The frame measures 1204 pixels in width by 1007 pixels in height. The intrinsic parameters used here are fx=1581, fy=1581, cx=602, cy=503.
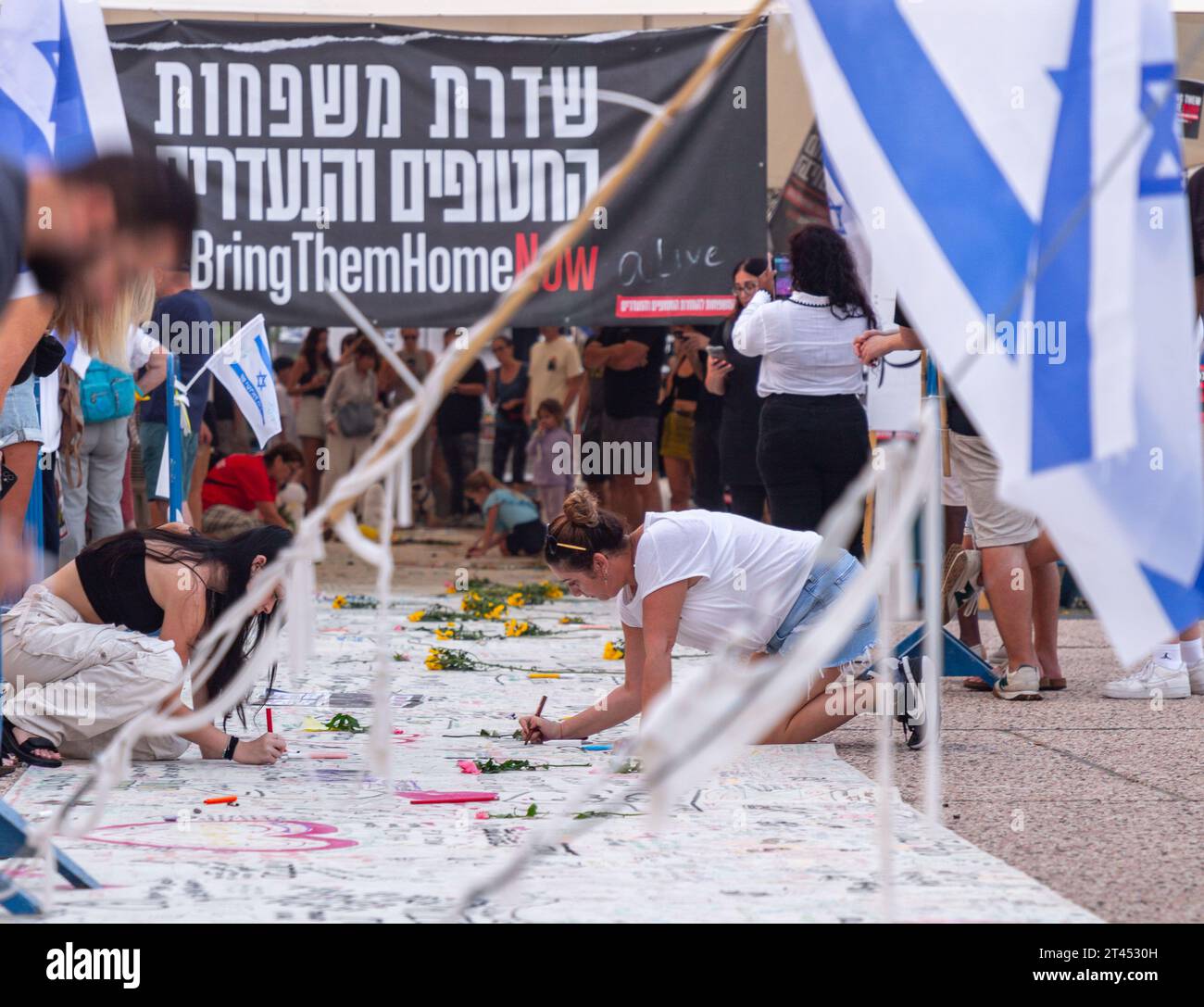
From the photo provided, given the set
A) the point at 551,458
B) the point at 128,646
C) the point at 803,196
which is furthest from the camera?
the point at 551,458

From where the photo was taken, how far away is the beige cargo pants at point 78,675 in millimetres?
4590

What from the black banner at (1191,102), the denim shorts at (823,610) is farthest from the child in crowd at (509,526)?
the denim shorts at (823,610)

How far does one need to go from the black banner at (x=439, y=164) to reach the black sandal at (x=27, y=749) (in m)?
4.87

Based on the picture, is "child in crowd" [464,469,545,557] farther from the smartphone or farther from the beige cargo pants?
the beige cargo pants

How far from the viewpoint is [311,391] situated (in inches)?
553

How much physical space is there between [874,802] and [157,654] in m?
2.09

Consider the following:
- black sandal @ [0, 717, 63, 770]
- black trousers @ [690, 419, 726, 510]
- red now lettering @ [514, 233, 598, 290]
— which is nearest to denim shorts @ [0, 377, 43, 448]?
black sandal @ [0, 717, 63, 770]

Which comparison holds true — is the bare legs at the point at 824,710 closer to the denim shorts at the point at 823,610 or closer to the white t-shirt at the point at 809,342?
the denim shorts at the point at 823,610

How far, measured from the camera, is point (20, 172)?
276cm

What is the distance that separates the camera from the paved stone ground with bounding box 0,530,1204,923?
11.0 feet

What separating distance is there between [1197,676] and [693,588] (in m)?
2.50

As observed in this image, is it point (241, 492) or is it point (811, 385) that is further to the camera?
point (241, 492)

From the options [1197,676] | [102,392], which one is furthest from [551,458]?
[1197,676]

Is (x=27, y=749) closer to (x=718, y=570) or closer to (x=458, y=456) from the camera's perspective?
(x=718, y=570)
